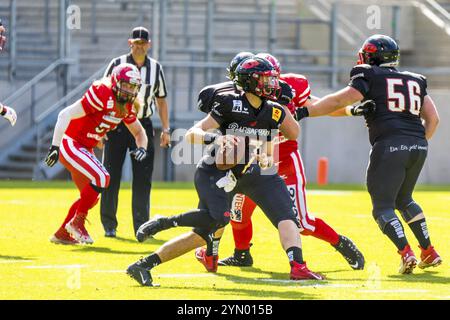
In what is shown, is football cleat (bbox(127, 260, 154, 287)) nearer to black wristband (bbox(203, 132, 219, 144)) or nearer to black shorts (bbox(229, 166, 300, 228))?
black shorts (bbox(229, 166, 300, 228))

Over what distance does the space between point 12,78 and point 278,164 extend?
13796mm

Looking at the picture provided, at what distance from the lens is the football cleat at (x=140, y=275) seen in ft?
25.7

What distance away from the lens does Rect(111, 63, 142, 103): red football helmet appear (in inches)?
412

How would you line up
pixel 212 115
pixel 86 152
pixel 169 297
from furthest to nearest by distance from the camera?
pixel 86 152 < pixel 212 115 < pixel 169 297

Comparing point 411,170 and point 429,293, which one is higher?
point 411,170

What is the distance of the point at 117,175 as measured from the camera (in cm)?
1177

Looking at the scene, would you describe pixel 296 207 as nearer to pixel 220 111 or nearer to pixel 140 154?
pixel 220 111

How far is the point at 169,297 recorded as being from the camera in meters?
7.38

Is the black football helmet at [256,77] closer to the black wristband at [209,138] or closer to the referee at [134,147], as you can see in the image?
the black wristband at [209,138]

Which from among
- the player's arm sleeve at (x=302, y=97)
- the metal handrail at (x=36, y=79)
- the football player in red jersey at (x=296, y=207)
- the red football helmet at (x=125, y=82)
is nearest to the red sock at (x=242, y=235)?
the football player in red jersey at (x=296, y=207)

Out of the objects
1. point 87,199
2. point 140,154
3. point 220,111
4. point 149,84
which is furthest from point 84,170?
point 220,111

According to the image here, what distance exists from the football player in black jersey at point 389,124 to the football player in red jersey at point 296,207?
0.30 metres

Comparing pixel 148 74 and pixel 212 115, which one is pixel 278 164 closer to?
pixel 212 115

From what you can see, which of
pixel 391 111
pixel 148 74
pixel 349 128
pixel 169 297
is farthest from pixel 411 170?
pixel 349 128
